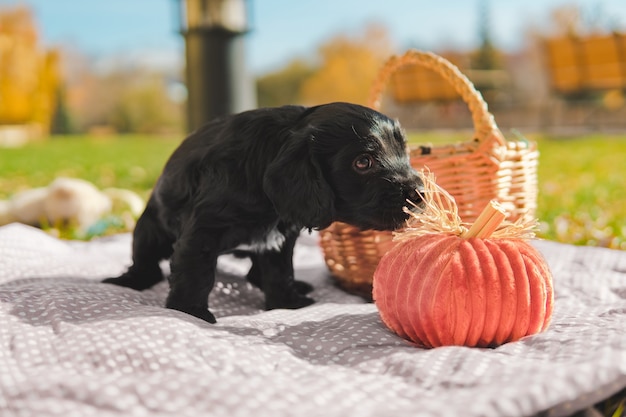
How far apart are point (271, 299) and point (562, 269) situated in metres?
1.40

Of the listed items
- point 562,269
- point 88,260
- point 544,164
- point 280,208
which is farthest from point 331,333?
point 544,164

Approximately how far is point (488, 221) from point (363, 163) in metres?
0.45

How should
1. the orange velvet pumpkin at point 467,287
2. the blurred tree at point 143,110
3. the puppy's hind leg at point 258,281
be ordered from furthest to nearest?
the blurred tree at point 143,110 → the puppy's hind leg at point 258,281 → the orange velvet pumpkin at point 467,287

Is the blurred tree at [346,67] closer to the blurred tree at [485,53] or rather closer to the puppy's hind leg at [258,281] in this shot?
the blurred tree at [485,53]

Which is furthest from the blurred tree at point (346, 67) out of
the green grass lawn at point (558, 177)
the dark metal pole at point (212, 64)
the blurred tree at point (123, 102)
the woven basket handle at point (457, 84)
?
the woven basket handle at point (457, 84)

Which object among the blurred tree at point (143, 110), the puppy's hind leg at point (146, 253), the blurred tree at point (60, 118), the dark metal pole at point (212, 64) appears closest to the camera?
the puppy's hind leg at point (146, 253)

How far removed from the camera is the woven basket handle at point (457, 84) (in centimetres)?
277

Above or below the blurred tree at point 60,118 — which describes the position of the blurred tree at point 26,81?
above

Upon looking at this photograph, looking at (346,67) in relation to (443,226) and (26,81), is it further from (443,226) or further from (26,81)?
(443,226)

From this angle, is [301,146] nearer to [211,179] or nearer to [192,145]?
[211,179]

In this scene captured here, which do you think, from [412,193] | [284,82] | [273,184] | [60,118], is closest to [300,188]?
[273,184]

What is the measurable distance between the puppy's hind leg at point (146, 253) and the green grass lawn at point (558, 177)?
7.88ft

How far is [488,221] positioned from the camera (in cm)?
209

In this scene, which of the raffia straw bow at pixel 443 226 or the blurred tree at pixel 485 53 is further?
the blurred tree at pixel 485 53
